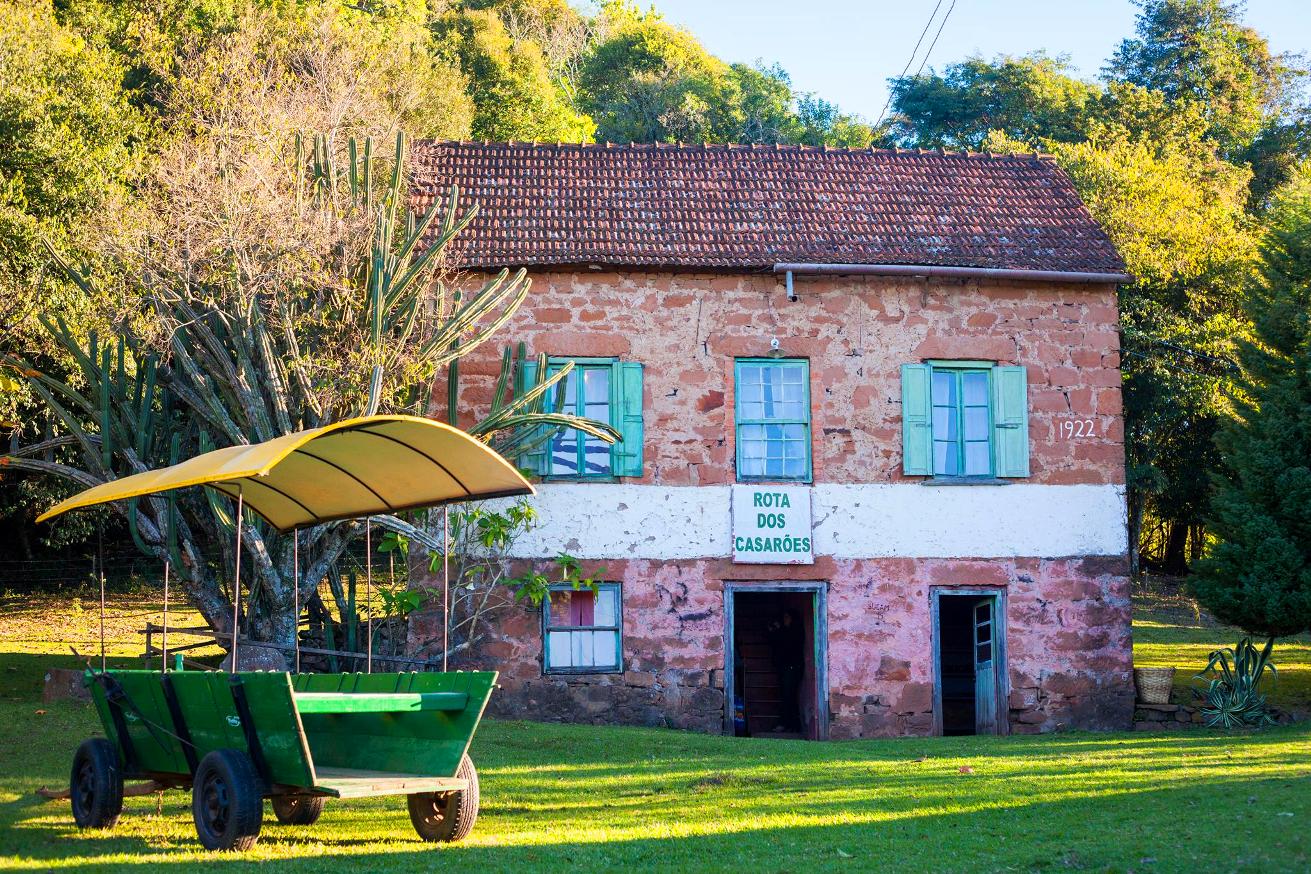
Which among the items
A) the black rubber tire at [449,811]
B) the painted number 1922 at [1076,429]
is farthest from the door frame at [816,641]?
the black rubber tire at [449,811]

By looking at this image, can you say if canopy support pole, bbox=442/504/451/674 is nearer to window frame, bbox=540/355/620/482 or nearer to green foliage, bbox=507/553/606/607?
green foliage, bbox=507/553/606/607

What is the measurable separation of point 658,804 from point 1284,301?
36.2 feet

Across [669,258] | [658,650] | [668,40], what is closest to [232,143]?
[669,258]

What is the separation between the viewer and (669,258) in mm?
15609

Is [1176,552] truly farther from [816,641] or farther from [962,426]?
[816,641]

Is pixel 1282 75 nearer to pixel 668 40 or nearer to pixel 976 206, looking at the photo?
pixel 668 40

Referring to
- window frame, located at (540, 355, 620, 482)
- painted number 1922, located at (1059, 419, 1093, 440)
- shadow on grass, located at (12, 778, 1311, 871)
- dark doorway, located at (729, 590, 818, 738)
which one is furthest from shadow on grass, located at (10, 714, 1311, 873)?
dark doorway, located at (729, 590, 818, 738)

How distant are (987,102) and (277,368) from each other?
102 feet

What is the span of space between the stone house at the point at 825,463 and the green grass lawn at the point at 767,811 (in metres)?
1.71

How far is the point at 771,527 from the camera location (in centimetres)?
1541

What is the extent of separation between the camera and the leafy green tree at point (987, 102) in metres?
37.5

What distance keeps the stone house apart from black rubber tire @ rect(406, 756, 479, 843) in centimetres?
663

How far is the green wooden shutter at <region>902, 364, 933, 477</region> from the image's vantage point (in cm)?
1569

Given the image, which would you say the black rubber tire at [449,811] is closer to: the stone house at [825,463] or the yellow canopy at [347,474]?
the yellow canopy at [347,474]
